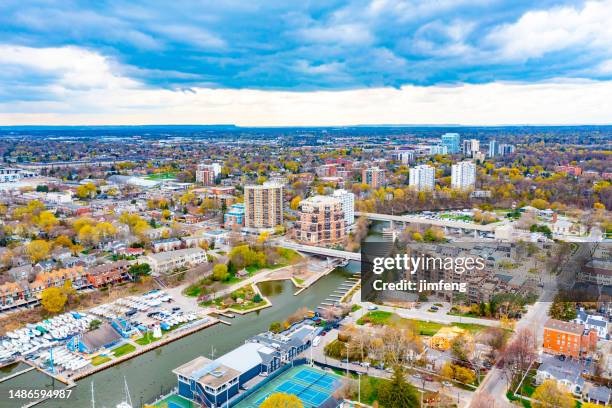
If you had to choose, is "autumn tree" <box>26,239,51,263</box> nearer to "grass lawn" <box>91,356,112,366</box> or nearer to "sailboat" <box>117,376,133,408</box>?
"grass lawn" <box>91,356,112,366</box>

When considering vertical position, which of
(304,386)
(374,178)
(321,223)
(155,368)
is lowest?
(155,368)

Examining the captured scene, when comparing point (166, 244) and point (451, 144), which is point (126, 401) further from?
point (451, 144)

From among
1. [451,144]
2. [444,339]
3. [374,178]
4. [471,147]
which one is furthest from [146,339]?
[451,144]

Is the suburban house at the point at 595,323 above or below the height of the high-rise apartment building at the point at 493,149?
below

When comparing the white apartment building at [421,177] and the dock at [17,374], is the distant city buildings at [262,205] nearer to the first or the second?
the white apartment building at [421,177]

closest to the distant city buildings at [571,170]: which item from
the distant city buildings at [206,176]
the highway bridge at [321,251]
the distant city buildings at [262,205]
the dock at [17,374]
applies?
the distant city buildings at [262,205]
